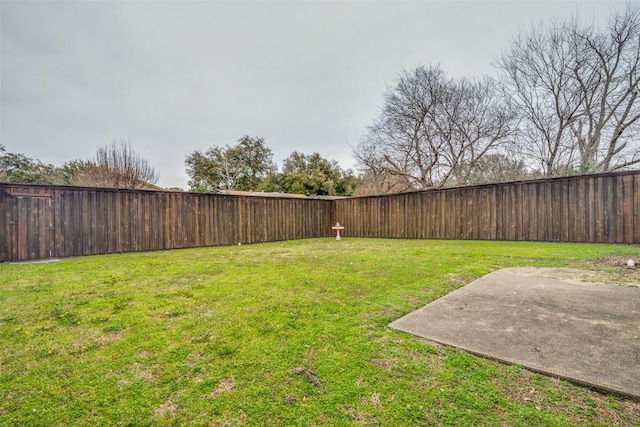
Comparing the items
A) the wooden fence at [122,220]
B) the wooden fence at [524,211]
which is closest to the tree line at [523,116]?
the wooden fence at [524,211]

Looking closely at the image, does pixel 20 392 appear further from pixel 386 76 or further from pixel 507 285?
pixel 386 76

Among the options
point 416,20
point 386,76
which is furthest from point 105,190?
point 386,76

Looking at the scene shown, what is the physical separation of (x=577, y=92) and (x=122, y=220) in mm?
16388

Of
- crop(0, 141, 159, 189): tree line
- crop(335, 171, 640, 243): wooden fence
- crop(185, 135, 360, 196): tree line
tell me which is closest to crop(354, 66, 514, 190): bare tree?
crop(335, 171, 640, 243): wooden fence

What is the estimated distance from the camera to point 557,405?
1.16 metres

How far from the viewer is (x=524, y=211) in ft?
24.6

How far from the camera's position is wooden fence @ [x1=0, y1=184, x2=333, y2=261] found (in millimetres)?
A: 6234

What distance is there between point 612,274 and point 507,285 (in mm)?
1614

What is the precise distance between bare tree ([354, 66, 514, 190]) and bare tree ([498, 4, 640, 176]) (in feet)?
3.68

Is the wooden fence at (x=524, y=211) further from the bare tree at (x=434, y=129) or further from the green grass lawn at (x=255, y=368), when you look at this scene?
the green grass lawn at (x=255, y=368)

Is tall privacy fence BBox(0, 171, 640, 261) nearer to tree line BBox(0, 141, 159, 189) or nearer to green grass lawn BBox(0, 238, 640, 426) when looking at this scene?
green grass lawn BBox(0, 238, 640, 426)

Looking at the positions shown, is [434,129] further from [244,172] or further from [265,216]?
[244,172]

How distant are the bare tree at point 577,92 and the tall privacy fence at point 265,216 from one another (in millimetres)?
3813

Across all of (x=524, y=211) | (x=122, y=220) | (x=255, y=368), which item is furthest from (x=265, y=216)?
(x=255, y=368)
